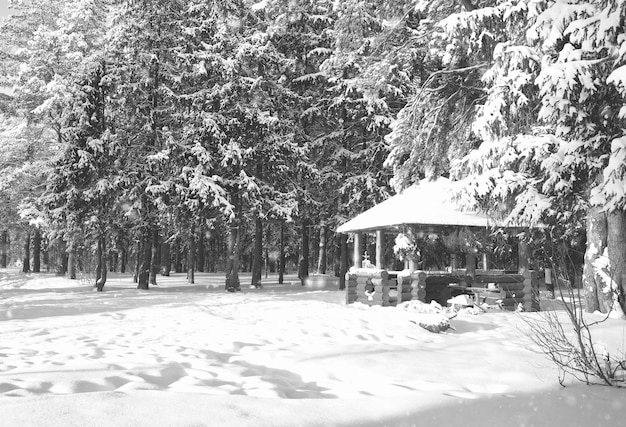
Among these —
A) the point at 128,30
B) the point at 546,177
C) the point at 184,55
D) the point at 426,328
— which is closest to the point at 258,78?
the point at 184,55

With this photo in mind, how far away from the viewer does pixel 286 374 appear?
254 inches

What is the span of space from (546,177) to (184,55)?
1512cm

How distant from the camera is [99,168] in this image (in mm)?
20250

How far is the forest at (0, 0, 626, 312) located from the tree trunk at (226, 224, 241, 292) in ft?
0.23

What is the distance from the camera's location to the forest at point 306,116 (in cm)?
1084

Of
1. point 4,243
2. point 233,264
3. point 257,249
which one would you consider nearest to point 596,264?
point 233,264

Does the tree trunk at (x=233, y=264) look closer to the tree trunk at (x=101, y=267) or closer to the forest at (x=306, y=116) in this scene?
the forest at (x=306, y=116)

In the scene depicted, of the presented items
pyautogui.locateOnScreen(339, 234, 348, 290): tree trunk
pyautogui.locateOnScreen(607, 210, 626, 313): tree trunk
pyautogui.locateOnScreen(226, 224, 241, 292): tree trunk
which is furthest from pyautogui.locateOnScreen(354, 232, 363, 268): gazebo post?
pyautogui.locateOnScreen(607, 210, 626, 313): tree trunk

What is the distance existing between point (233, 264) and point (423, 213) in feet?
34.0

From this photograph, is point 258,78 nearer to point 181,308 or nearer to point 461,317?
point 181,308

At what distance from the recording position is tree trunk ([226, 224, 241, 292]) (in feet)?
69.8

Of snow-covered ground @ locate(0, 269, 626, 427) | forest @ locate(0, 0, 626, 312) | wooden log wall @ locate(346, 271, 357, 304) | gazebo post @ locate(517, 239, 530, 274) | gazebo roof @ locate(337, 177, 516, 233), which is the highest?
forest @ locate(0, 0, 626, 312)

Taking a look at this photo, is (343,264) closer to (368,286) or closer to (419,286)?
(368,286)

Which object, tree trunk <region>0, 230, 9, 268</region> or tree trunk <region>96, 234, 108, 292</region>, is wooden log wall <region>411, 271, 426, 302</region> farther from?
tree trunk <region>0, 230, 9, 268</region>
